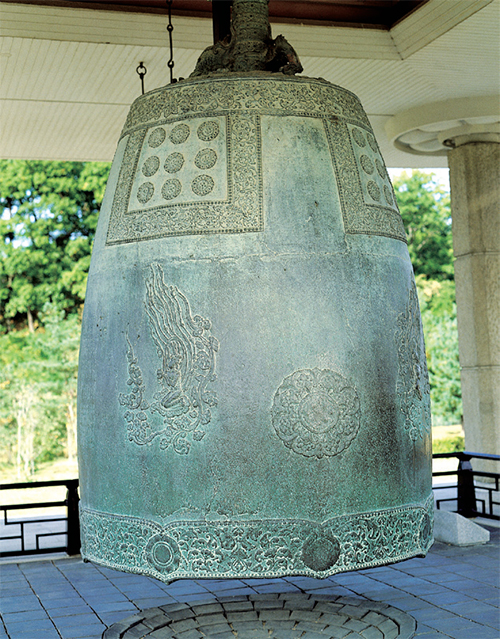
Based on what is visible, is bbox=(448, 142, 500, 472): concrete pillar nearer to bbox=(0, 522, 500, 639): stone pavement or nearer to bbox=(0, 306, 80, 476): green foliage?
bbox=(0, 522, 500, 639): stone pavement

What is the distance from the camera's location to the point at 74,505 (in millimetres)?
7051

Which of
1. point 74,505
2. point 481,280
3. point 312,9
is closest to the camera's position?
point 74,505

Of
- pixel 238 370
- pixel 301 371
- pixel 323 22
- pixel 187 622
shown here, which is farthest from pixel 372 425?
pixel 323 22

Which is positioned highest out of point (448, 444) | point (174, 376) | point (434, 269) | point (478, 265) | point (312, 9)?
point (312, 9)

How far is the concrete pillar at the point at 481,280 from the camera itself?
995cm

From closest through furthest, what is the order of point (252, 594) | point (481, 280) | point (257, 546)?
1. point (257, 546)
2. point (252, 594)
3. point (481, 280)

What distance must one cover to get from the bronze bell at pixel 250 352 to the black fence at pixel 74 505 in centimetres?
453

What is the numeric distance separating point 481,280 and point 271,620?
669 cm

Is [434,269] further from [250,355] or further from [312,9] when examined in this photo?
[250,355]

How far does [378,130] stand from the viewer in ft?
33.3

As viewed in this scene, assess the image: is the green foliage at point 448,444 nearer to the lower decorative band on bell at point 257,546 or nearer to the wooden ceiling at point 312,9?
the wooden ceiling at point 312,9

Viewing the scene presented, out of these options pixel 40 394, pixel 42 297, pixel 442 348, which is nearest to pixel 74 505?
pixel 40 394

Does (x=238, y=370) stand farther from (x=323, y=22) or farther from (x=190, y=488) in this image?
(x=323, y=22)

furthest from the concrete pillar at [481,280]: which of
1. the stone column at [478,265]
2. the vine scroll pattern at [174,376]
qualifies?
the vine scroll pattern at [174,376]
